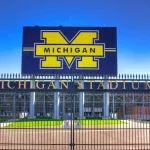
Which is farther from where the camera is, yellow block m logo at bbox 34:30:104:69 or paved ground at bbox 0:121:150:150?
yellow block m logo at bbox 34:30:104:69

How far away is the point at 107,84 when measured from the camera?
52.8 metres

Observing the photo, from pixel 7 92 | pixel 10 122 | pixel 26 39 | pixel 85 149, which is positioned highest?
pixel 26 39

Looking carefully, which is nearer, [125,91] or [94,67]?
[125,91]

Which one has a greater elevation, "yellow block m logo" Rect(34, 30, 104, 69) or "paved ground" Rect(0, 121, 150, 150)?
"yellow block m logo" Rect(34, 30, 104, 69)

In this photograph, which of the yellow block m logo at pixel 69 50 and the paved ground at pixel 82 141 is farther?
the yellow block m logo at pixel 69 50

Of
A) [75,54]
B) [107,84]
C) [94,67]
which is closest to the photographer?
[75,54]

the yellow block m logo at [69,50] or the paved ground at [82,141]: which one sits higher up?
the yellow block m logo at [69,50]

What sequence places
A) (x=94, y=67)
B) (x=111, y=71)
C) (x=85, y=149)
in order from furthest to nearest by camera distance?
(x=111, y=71)
(x=94, y=67)
(x=85, y=149)

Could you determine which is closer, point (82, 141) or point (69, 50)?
point (82, 141)

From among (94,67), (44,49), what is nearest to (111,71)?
(94,67)

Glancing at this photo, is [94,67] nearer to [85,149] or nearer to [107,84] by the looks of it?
[107,84]

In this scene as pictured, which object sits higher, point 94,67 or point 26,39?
point 26,39

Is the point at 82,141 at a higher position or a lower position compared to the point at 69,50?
lower

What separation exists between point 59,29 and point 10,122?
33.5m
